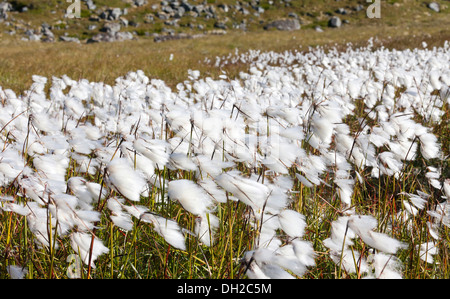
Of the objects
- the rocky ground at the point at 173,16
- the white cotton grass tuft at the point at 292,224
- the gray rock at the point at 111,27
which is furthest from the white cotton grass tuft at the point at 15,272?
the gray rock at the point at 111,27

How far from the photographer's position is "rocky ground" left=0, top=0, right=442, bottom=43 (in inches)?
1950

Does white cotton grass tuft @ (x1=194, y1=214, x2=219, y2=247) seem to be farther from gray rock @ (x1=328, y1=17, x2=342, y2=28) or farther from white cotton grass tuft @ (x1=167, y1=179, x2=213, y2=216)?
gray rock @ (x1=328, y1=17, x2=342, y2=28)

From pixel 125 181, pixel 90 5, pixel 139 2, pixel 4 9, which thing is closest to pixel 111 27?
pixel 90 5

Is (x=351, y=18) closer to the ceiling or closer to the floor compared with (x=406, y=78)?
closer to the ceiling

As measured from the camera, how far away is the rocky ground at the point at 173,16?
163 feet

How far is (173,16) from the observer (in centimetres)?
5688

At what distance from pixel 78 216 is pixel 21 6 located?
218 ft

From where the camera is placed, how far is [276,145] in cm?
164

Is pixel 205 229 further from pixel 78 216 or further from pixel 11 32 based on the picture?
pixel 11 32

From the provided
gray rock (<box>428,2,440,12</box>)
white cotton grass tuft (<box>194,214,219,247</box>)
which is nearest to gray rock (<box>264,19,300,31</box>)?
gray rock (<box>428,2,440,12</box>)

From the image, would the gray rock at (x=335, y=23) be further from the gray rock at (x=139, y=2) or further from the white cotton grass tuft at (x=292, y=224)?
the white cotton grass tuft at (x=292, y=224)
